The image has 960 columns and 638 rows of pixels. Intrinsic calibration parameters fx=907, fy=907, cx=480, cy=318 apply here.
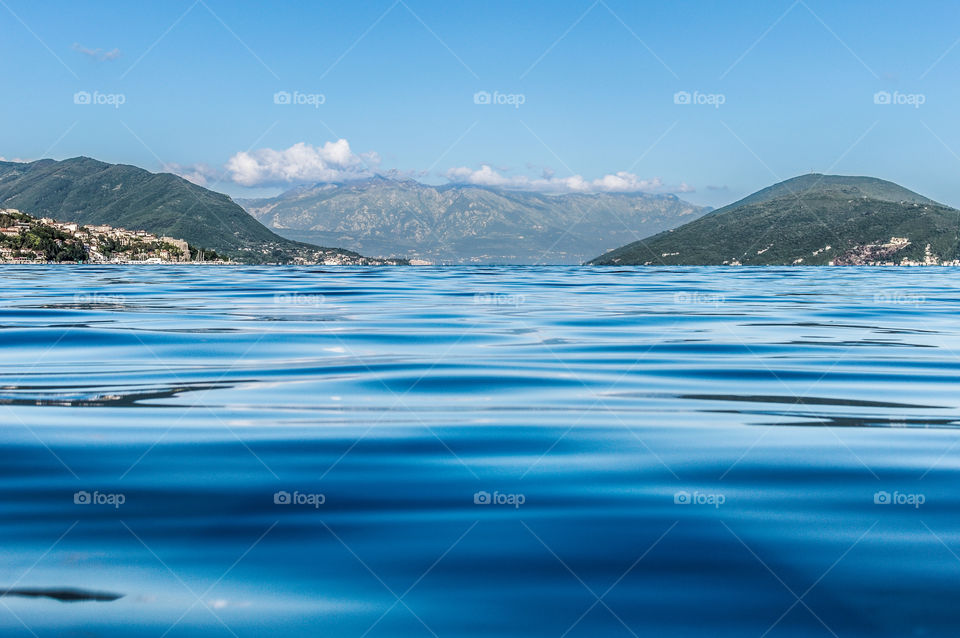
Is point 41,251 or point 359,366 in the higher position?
point 41,251

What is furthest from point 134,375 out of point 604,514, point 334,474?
point 604,514

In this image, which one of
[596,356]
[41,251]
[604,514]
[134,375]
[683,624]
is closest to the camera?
[683,624]

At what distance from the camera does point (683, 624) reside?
4180 mm

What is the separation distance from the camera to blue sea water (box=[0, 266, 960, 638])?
4359 mm

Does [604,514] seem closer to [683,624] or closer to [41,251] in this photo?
[683,624]

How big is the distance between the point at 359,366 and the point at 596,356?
165 inches

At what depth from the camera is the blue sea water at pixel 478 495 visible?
4359mm

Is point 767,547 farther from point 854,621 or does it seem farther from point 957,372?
point 957,372

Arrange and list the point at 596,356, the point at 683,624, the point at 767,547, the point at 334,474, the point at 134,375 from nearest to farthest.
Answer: the point at 683,624 → the point at 767,547 → the point at 334,474 → the point at 134,375 → the point at 596,356

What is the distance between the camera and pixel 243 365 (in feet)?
45.5

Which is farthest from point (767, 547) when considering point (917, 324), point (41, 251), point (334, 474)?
point (41, 251)

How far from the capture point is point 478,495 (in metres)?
6.42

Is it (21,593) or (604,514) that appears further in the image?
(604,514)

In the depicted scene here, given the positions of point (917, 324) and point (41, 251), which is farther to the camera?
point (41, 251)
